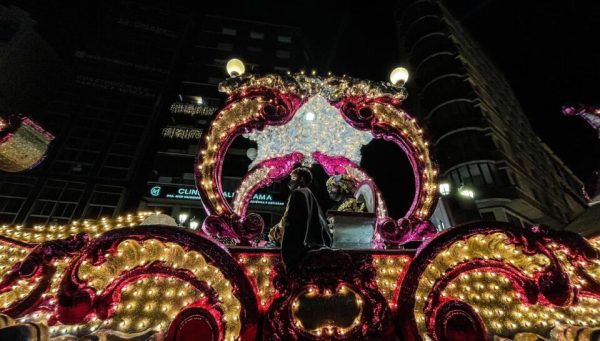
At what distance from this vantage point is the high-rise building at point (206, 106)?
20172mm

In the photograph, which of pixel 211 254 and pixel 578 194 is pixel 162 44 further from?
pixel 578 194

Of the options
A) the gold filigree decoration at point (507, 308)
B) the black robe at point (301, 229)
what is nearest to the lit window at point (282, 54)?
the black robe at point (301, 229)

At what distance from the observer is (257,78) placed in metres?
3.58

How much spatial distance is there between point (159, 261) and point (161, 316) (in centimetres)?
41

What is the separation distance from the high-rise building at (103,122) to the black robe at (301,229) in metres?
17.5

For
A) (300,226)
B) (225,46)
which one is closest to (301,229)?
(300,226)

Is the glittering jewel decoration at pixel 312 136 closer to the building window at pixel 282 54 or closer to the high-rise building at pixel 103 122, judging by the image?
the high-rise building at pixel 103 122

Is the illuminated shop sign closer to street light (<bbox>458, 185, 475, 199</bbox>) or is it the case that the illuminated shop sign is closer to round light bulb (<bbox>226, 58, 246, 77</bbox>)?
street light (<bbox>458, 185, 475, 199</bbox>)

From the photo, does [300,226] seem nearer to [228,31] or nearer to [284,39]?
[284,39]

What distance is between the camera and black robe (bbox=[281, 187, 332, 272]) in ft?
7.69

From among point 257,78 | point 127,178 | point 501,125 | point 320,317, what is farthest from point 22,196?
point 501,125

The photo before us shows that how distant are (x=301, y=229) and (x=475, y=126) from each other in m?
24.6

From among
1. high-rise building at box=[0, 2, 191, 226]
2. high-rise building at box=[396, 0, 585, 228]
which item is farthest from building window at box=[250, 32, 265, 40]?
high-rise building at box=[396, 0, 585, 228]

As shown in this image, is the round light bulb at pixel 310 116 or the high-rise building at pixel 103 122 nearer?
the round light bulb at pixel 310 116
